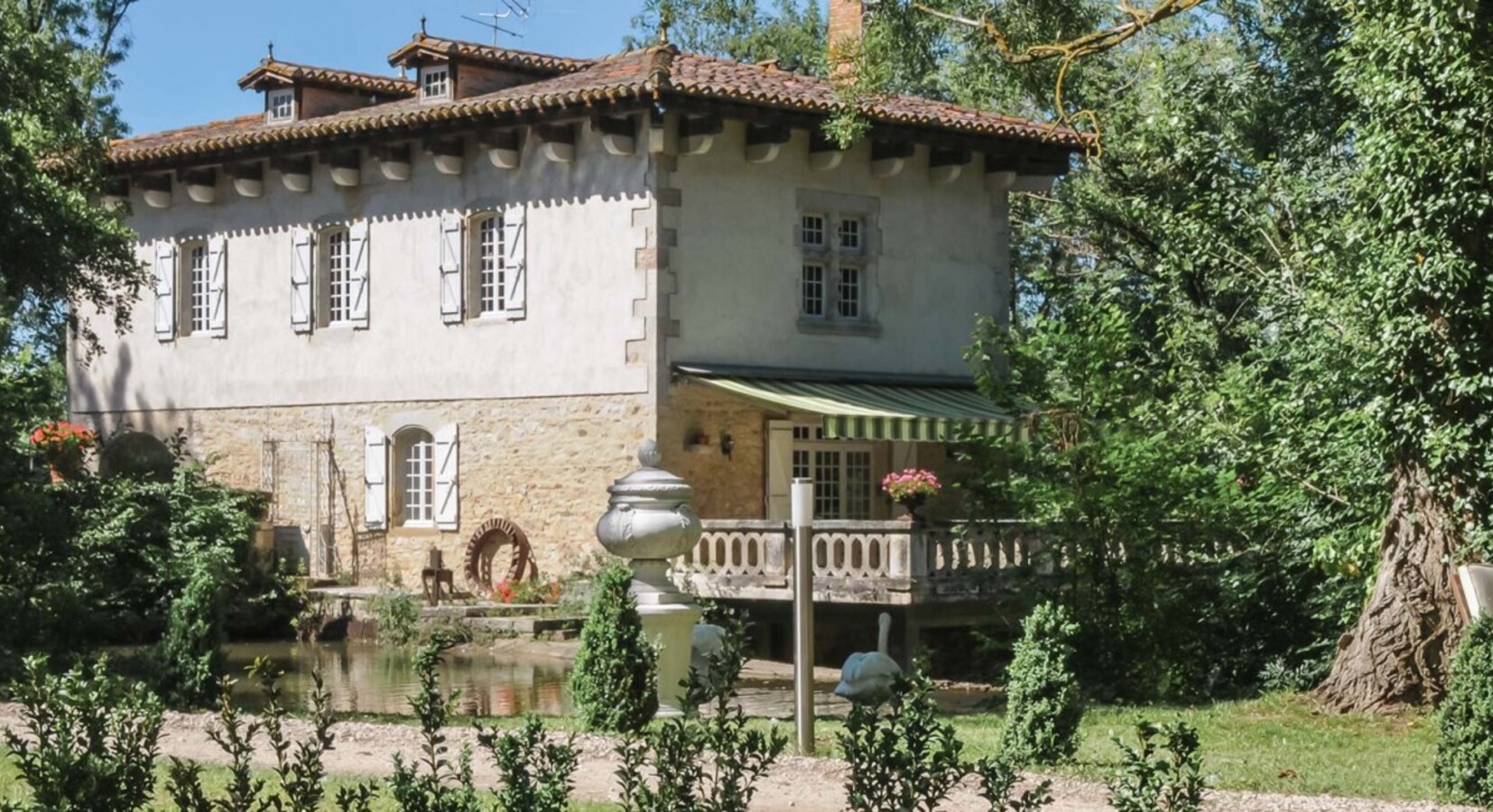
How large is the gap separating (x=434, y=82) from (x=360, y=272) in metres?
2.58

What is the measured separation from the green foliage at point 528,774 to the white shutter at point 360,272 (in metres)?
20.7

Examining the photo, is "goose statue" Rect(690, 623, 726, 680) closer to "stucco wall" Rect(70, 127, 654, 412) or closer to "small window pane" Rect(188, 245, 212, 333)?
"stucco wall" Rect(70, 127, 654, 412)

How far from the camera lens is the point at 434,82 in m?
26.5

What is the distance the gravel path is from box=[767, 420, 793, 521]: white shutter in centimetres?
1217

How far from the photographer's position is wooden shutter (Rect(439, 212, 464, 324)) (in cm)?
2588

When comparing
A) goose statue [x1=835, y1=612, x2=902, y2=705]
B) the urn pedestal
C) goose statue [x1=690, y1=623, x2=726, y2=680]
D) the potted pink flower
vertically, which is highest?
the potted pink flower

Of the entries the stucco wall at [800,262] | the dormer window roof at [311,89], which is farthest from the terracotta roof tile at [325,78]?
the stucco wall at [800,262]

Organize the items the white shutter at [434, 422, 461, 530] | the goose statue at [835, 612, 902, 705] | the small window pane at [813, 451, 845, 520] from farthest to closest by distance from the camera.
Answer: the white shutter at [434, 422, 461, 530], the small window pane at [813, 451, 845, 520], the goose statue at [835, 612, 902, 705]

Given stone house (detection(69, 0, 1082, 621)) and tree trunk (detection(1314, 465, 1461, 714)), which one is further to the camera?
stone house (detection(69, 0, 1082, 621))

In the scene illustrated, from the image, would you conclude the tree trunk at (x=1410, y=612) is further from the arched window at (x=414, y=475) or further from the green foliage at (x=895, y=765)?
the arched window at (x=414, y=475)

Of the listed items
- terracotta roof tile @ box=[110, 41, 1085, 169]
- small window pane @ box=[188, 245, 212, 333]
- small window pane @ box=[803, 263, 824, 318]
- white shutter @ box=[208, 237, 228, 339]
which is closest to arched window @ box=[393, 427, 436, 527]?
white shutter @ box=[208, 237, 228, 339]

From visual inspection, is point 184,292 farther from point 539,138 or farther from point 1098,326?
point 1098,326

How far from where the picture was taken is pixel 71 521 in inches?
650

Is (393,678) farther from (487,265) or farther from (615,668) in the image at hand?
(487,265)
